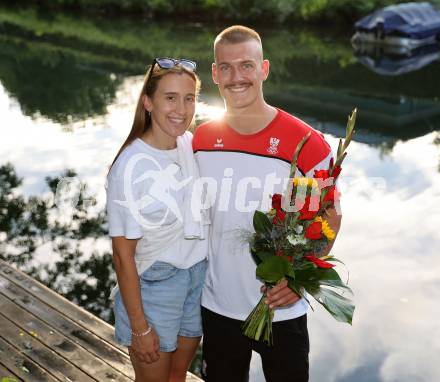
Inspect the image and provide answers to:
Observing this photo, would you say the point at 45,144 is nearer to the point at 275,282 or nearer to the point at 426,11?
the point at 275,282

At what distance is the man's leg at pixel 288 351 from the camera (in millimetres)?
2914

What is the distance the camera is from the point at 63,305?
474 centimetres

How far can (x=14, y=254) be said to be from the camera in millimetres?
7090

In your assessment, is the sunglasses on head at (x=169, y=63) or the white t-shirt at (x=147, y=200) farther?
the sunglasses on head at (x=169, y=63)

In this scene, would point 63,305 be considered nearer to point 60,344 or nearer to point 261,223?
point 60,344

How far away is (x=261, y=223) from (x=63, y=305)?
264 cm

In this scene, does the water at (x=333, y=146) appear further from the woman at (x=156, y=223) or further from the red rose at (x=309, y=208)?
the red rose at (x=309, y=208)

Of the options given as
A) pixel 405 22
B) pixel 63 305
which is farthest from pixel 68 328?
pixel 405 22

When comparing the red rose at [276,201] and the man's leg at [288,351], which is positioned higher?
the red rose at [276,201]

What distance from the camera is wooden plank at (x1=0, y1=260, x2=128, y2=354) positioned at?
14.5 ft

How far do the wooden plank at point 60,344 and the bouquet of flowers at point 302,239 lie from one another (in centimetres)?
164

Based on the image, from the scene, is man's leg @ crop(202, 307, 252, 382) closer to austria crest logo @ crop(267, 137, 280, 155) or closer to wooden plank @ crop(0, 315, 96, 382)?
austria crest logo @ crop(267, 137, 280, 155)

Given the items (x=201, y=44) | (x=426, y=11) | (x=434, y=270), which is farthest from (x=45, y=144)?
(x=426, y=11)

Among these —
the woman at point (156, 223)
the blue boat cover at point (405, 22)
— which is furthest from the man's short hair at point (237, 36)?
the blue boat cover at point (405, 22)
